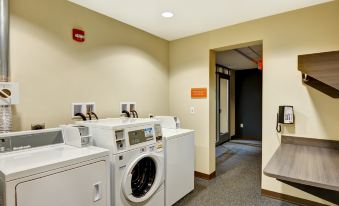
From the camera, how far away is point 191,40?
3383 mm

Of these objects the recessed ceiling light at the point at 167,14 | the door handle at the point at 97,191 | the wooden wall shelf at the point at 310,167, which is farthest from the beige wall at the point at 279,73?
the door handle at the point at 97,191

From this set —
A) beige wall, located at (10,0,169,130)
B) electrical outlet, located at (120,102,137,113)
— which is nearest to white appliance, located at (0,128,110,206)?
beige wall, located at (10,0,169,130)

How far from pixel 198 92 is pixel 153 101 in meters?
0.78

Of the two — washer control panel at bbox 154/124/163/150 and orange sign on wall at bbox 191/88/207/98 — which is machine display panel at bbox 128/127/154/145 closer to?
washer control panel at bbox 154/124/163/150

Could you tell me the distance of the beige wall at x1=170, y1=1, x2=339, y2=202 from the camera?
7.46ft

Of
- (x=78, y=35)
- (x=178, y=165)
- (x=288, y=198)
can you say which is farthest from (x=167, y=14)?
(x=288, y=198)

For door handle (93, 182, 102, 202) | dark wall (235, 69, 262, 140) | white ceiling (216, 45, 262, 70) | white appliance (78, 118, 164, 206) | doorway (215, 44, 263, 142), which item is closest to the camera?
door handle (93, 182, 102, 202)

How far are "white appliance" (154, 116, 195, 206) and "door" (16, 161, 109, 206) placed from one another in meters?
0.88

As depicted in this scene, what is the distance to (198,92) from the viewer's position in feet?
10.9

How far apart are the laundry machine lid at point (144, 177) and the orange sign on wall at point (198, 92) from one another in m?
1.43

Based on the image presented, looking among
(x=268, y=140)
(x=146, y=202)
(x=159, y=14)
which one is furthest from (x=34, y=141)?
(x=268, y=140)

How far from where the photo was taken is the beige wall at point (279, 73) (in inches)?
89.5

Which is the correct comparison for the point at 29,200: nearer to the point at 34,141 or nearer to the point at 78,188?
the point at 78,188

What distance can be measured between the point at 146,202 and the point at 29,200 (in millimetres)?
1136
